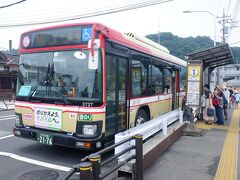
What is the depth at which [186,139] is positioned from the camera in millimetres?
8555

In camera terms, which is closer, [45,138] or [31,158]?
[45,138]

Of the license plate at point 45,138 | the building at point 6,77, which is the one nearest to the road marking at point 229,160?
the license plate at point 45,138

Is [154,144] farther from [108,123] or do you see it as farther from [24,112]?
[24,112]

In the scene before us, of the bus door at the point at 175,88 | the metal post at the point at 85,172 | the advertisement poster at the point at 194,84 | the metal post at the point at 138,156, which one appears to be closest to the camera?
the metal post at the point at 85,172

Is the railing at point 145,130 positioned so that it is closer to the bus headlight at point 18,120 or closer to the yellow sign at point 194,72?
the bus headlight at point 18,120

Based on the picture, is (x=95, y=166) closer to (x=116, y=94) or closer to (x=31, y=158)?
(x=116, y=94)

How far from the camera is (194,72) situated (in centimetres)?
1191

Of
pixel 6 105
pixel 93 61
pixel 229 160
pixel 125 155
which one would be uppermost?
pixel 93 61

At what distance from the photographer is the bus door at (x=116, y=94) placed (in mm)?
6098

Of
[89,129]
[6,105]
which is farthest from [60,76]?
[6,105]

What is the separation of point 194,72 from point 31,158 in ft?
26.7

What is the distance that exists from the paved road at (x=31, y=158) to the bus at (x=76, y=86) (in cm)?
50

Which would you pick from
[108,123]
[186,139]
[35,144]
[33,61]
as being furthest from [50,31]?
[186,139]

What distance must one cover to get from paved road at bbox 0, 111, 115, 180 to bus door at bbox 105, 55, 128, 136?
0.85 meters
